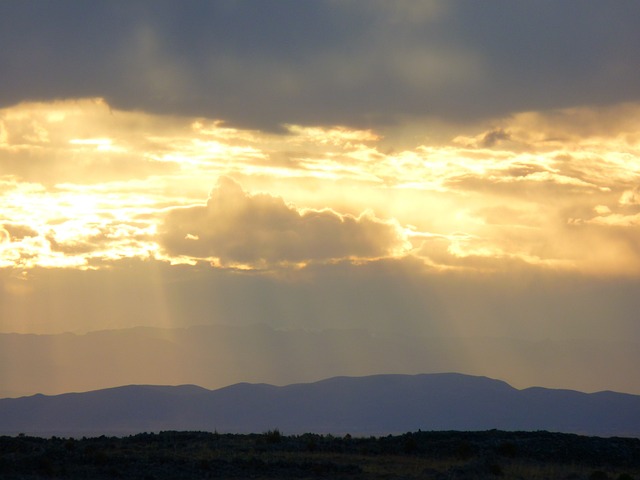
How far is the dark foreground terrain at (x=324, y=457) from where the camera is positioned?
143 feet

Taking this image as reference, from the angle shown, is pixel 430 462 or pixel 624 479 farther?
pixel 430 462

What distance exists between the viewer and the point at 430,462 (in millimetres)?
49156

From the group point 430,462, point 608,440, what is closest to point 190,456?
point 430,462

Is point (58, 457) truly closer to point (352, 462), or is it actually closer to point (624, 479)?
point (352, 462)

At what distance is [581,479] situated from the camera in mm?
42562

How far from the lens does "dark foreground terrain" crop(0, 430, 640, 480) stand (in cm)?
4369

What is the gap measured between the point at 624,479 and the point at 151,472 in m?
20.6

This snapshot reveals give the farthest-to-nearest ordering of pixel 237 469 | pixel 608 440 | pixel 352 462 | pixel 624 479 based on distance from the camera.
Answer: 1. pixel 608 440
2. pixel 352 462
3. pixel 237 469
4. pixel 624 479

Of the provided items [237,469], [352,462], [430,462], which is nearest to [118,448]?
[237,469]

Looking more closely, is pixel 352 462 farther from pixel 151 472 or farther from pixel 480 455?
pixel 151 472

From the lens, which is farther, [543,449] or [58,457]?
[543,449]

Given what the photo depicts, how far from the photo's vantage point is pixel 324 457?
162 feet

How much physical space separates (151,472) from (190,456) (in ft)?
15.6

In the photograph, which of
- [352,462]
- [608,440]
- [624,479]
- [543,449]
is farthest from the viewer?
[608,440]
